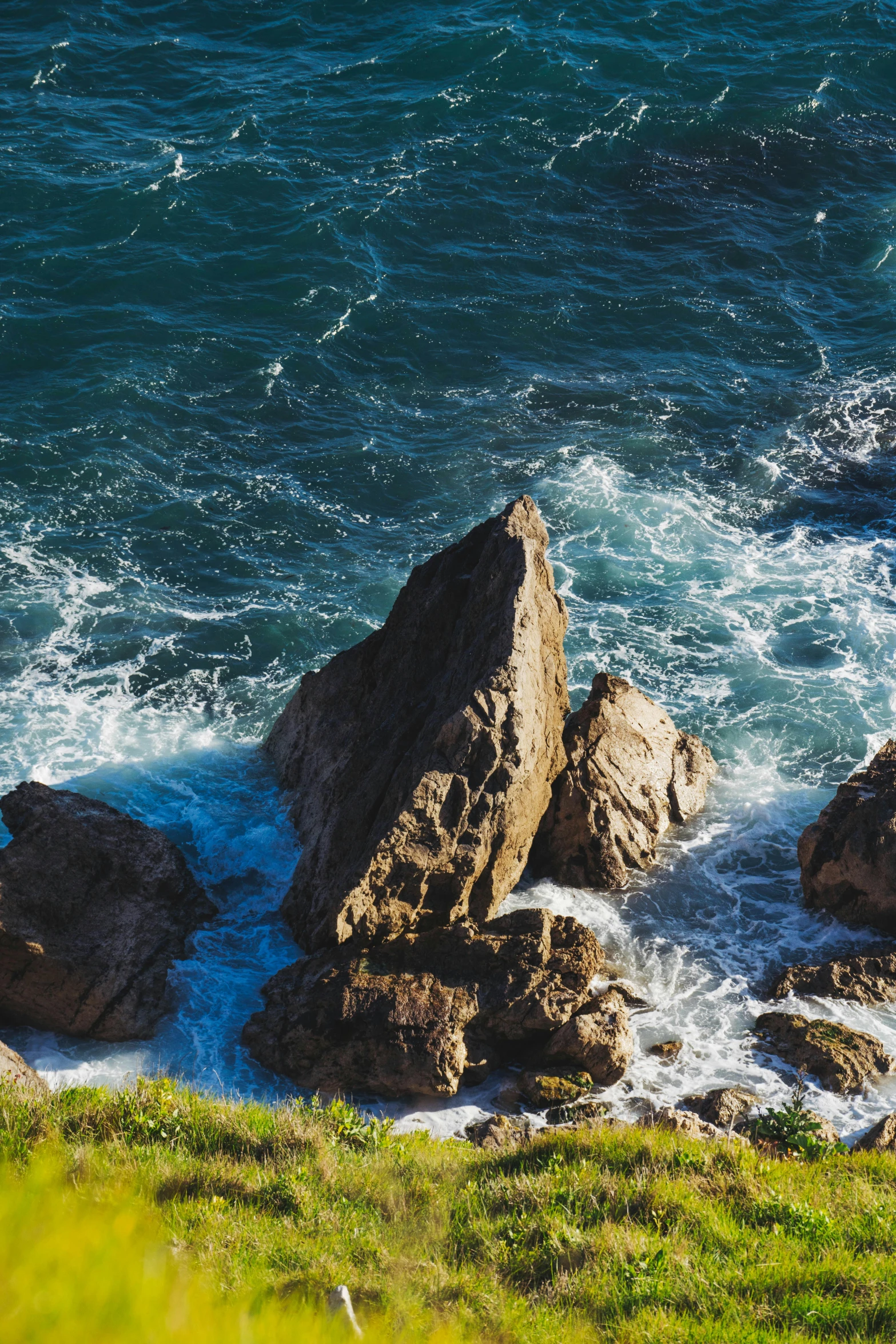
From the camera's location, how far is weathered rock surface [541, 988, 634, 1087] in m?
13.2

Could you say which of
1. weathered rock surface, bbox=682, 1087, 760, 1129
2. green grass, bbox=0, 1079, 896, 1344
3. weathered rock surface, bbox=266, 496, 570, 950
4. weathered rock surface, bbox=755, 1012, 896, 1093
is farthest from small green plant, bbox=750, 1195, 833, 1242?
weathered rock surface, bbox=266, 496, 570, 950

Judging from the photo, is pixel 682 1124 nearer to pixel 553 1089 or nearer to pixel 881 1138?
pixel 553 1089

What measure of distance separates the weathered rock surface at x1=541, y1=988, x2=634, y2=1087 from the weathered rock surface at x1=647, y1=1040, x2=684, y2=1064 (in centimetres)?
42

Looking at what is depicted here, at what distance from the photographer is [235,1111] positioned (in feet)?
34.6

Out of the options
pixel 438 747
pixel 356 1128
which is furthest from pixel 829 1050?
pixel 356 1128

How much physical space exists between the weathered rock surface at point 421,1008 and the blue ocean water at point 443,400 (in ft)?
1.72

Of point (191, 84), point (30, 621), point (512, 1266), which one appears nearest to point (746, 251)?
point (191, 84)

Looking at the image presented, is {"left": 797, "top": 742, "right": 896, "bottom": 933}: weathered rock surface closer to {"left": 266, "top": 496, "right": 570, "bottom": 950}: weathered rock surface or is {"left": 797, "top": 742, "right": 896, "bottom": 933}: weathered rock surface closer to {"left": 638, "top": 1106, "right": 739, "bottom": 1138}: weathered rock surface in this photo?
{"left": 266, "top": 496, "right": 570, "bottom": 950}: weathered rock surface

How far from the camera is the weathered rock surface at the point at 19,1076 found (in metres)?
10.8

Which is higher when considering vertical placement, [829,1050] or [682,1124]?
[682,1124]

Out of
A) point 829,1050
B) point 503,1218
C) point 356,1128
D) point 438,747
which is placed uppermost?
point 438,747

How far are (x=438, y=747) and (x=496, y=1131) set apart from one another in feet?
15.4

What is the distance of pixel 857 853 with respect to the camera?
15.9 m

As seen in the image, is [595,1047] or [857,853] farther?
[857,853]
